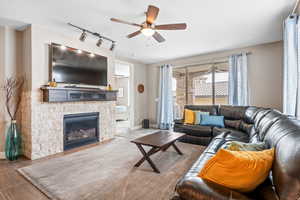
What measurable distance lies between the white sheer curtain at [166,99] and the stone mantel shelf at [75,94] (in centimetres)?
203

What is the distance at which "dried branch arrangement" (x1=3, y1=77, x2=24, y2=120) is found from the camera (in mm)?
2855

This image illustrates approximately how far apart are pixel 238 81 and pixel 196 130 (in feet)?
6.29

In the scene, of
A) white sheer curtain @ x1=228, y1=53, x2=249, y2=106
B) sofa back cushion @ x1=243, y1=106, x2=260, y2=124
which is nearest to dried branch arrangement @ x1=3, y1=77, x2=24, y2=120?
sofa back cushion @ x1=243, y1=106, x2=260, y2=124

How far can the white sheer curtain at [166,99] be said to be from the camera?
18.2 feet

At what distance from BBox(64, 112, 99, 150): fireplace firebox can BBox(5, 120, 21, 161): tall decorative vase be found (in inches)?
31.6

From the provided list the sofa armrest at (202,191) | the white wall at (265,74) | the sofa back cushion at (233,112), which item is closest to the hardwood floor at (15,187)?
the sofa armrest at (202,191)

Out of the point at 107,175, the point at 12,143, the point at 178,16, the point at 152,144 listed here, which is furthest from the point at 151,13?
the point at 12,143

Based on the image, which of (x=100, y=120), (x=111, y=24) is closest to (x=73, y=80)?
(x=100, y=120)

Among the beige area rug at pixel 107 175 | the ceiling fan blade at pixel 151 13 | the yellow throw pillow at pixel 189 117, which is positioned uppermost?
the ceiling fan blade at pixel 151 13

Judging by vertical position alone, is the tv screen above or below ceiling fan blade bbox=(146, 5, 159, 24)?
below

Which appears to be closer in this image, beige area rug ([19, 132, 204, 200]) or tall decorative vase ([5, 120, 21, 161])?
beige area rug ([19, 132, 204, 200])

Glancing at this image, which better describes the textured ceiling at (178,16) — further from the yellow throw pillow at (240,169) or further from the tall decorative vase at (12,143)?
the yellow throw pillow at (240,169)

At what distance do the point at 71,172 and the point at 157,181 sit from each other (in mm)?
1299

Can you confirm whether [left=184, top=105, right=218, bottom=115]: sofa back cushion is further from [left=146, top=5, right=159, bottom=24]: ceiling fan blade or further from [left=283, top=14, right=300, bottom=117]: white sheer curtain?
[left=146, top=5, right=159, bottom=24]: ceiling fan blade
